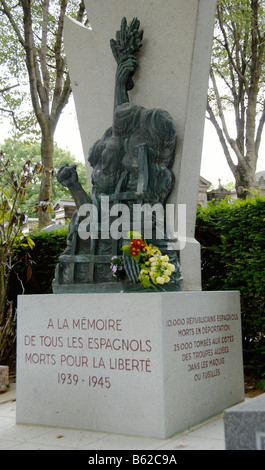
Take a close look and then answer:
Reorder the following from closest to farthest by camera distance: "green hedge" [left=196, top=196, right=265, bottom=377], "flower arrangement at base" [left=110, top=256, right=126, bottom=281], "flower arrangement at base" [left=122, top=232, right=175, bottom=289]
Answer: "flower arrangement at base" [left=122, top=232, right=175, bottom=289], "flower arrangement at base" [left=110, top=256, right=126, bottom=281], "green hedge" [left=196, top=196, right=265, bottom=377]

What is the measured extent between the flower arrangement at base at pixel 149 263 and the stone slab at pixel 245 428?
75.9 inches

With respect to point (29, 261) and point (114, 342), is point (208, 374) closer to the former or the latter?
point (114, 342)

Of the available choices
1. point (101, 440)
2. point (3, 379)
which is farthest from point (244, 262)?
point (3, 379)

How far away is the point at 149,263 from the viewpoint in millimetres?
4527

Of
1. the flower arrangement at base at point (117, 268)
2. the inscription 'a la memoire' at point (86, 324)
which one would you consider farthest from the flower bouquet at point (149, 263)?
the inscription 'a la memoire' at point (86, 324)

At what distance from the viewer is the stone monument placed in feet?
13.7

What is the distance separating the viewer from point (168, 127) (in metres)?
5.31

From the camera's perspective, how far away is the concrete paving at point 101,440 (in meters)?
3.76

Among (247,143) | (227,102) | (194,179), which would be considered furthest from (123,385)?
(227,102)

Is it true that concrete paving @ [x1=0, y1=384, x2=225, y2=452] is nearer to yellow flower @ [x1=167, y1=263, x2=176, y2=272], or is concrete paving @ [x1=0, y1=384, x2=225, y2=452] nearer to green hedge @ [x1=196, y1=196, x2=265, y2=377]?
yellow flower @ [x1=167, y1=263, x2=176, y2=272]

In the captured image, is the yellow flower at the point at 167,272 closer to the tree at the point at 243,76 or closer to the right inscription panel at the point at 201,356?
the right inscription panel at the point at 201,356

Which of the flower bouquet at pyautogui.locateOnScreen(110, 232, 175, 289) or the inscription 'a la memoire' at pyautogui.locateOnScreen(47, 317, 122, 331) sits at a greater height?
the flower bouquet at pyautogui.locateOnScreen(110, 232, 175, 289)

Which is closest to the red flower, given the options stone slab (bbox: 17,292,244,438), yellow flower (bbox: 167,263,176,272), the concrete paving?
yellow flower (bbox: 167,263,176,272)

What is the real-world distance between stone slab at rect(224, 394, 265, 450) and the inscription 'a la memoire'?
181 cm
